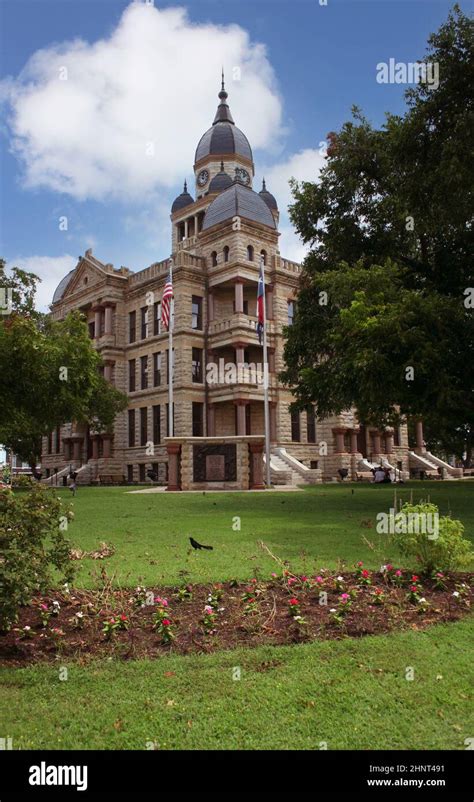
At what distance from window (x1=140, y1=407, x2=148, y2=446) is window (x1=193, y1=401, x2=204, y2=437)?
432 cm

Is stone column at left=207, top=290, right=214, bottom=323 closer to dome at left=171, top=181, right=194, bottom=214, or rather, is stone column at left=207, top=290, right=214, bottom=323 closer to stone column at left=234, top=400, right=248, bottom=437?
stone column at left=234, top=400, right=248, bottom=437

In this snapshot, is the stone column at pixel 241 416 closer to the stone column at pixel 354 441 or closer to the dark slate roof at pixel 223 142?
the stone column at pixel 354 441

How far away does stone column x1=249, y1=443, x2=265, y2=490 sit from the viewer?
91.0ft

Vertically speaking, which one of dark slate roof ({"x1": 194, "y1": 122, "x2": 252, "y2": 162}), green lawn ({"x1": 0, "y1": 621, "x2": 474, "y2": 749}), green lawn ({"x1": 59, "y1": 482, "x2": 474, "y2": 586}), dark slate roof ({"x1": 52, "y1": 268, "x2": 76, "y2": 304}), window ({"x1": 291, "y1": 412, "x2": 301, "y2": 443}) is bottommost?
green lawn ({"x1": 0, "y1": 621, "x2": 474, "y2": 749})

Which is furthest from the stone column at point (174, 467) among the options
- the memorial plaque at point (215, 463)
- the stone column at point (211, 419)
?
the stone column at point (211, 419)

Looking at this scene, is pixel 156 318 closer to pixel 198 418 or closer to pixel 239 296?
pixel 239 296

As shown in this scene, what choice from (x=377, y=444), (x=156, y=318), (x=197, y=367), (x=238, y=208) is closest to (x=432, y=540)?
(x=197, y=367)

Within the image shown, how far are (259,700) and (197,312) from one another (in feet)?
136

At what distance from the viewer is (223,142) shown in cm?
6084

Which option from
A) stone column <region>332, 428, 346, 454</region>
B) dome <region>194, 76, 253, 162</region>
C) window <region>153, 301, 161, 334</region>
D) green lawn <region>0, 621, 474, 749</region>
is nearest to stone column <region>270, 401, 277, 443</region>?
stone column <region>332, 428, 346, 454</region>

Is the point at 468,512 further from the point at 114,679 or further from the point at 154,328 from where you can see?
the point at 154,328

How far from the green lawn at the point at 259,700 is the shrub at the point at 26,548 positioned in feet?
1.86

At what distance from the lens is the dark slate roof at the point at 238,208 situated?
44094mm
